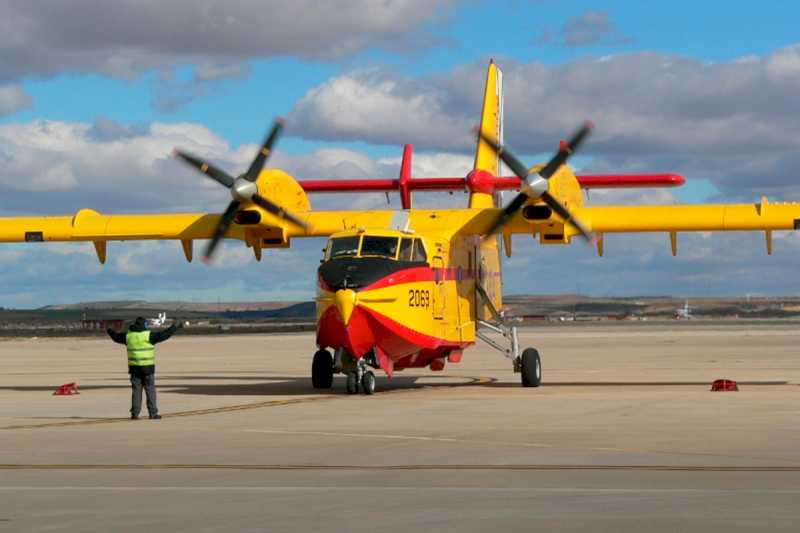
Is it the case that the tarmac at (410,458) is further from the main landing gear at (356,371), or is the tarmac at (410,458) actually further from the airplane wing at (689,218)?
the airplane wing at (689,218)

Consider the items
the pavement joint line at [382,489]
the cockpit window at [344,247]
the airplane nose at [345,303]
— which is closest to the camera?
the pavement joint line at [382,489]

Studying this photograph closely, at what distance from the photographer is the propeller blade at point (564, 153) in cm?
3028

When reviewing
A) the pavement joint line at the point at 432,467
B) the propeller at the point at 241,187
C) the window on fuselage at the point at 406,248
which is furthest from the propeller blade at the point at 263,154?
the pavement joint line at the point at 432,467

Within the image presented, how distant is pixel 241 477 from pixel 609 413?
32.7 ft

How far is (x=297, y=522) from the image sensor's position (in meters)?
10.9

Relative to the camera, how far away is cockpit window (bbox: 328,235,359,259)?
27750 millimetres

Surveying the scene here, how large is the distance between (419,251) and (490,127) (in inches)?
439

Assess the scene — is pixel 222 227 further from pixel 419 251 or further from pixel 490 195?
pixel 490 195

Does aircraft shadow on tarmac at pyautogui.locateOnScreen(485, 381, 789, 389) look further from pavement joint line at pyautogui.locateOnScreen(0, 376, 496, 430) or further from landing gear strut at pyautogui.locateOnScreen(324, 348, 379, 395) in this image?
landing gear strut at pyautogui.locateOnScreen(324, 348, 379, 395)

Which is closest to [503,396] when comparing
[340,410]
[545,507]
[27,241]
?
[340,410]

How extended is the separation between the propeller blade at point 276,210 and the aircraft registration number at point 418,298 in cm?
488

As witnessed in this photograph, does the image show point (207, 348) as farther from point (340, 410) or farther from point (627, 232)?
point (340, 410)

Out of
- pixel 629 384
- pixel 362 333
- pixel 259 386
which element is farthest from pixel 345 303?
pixel 629 384

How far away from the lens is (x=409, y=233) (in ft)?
94.7
